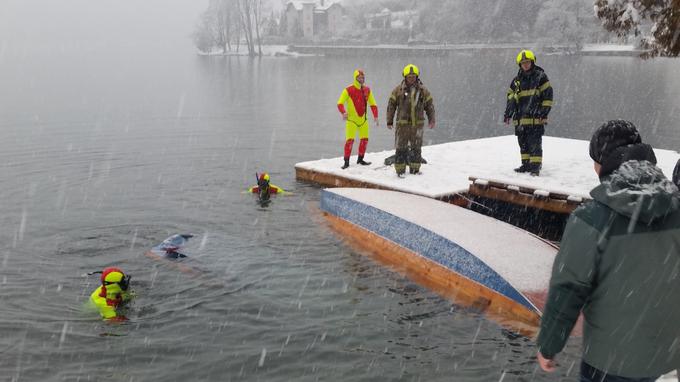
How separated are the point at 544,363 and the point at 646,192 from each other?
104cm

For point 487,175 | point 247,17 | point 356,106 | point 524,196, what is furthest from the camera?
point 247,17

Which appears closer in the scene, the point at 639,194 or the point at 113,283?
the point at 639,194

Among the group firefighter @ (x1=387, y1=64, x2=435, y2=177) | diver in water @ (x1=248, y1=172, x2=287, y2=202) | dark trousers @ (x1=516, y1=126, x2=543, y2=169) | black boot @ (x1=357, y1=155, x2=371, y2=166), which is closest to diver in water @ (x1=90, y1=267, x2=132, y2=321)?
diver in water @ (x1=248, y1=172, x2=287, y2=202)

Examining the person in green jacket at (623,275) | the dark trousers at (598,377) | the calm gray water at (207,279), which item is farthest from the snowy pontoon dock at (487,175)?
the person in green jacket at (623,275)

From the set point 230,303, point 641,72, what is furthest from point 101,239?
point 641,72

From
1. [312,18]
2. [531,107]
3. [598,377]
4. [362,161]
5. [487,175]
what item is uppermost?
[312,18]

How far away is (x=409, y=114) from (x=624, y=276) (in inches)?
371

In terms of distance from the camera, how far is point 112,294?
7629mm

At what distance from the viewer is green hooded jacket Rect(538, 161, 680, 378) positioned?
2912 millimetres

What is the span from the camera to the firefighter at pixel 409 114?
12.1 m

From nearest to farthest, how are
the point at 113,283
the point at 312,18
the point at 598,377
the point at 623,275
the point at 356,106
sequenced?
1. the point at 623,275
2. the point at 598,377
3. the point at 113,283
4. the point at 356,106
5. the point at 312,18

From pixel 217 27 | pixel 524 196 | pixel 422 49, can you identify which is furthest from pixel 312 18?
pixel 524 196

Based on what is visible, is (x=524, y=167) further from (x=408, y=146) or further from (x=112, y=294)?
(x=112, y=294)

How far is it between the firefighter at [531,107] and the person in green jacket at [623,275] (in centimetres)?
835
